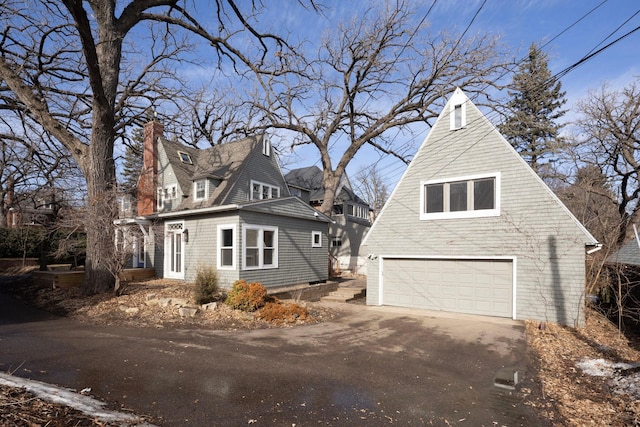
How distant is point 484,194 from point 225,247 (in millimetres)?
9778

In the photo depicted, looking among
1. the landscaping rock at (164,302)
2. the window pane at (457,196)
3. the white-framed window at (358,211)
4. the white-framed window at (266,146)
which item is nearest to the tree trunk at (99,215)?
the landscaping rock at (164,302)

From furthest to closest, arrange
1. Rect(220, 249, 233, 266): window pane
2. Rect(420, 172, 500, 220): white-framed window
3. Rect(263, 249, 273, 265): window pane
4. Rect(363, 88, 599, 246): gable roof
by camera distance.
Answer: Rect(263, 249, 273, 265): window pane < Rect(220, 249, 233, 266): window pane < Rect(420, 172, 500, 220): white-framed window < Rect(363, 88, 599, 246): gable roof

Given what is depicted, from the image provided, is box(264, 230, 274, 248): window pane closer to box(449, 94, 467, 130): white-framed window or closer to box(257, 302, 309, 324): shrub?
box(257, 302, 309, 324): shrub

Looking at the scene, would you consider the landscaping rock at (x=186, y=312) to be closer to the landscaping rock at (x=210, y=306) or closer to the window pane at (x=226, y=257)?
the landscaping rock at (x=210, y=306)

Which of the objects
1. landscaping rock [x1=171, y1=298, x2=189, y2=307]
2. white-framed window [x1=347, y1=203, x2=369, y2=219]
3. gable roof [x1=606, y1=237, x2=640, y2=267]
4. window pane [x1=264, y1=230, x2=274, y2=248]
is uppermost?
white-framed window [x1=347, y1=203, x2=369, y2=219]

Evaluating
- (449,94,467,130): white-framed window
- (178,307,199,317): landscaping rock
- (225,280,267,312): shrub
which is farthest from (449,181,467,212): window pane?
(178,307,199,317): landscaping rock

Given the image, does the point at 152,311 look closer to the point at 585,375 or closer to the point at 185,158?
the point at 585,375

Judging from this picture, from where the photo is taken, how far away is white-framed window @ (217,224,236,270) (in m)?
14.3

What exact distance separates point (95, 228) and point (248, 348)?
25.7 ft

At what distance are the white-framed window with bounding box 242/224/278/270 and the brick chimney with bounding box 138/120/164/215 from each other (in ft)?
24.6

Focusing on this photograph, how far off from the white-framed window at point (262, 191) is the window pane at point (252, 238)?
3.69 meters

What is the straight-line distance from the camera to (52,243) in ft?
82.9

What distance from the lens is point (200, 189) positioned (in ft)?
57.8

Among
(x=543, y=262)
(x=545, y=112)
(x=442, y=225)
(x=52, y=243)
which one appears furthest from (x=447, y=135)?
(x=545, y=112)
